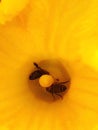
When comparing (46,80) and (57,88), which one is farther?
(57,88)

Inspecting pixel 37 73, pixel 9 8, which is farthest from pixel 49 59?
pixel 9 8

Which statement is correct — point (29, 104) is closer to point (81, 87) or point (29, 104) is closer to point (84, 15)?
point (81, 87)

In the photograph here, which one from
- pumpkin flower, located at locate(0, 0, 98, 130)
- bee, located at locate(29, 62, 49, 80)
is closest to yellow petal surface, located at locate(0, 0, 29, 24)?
pumpkin flower, located at locate(0, 0, 98, 130)

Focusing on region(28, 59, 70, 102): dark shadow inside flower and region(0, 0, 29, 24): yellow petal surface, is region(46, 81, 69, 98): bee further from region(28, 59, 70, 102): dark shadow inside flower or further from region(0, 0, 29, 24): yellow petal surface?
region(0, 0, 29, 24): yellow petal surface

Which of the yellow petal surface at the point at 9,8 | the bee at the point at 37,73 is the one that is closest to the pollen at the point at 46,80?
the bee at the point at 37,73

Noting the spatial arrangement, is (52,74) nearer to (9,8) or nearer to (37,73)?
(37,73)

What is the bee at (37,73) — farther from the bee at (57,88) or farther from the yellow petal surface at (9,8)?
the yellow petal surface at (9,8)

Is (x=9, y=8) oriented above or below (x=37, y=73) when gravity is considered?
above

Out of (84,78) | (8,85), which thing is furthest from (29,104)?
(84,78)
